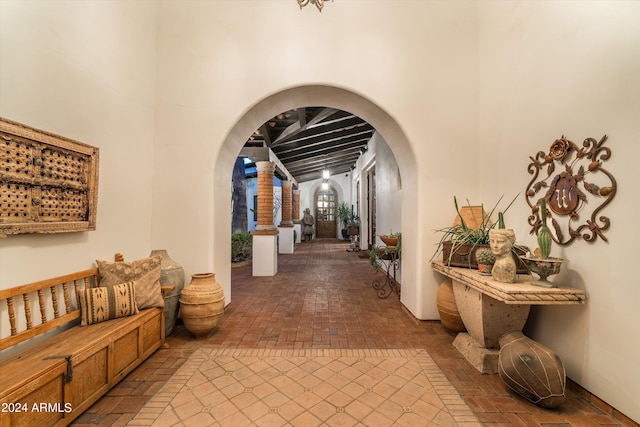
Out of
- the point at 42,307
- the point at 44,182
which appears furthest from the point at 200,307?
the point at 44,182

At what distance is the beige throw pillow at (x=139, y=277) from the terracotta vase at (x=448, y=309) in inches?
109

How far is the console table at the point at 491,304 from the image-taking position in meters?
1.72

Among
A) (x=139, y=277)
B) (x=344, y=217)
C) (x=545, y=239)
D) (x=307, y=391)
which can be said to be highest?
(x=344, y=217)

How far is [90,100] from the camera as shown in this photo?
7.43 ft

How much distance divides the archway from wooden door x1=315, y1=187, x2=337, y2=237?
11.2m

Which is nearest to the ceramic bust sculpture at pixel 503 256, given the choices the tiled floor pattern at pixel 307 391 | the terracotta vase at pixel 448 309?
the terracotta vase at pixel 448 309

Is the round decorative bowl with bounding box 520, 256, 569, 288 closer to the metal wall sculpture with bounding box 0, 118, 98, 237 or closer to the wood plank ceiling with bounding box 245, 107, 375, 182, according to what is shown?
the metal wall sculpture with bounding box 0, 118, 98, 237

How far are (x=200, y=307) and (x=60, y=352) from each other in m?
1.05

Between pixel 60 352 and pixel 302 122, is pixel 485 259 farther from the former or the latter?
pixel 302 122

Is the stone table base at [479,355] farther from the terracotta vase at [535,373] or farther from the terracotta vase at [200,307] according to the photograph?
the terracotta vase at [200,307]

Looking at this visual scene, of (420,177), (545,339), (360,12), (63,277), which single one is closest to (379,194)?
(420,177)

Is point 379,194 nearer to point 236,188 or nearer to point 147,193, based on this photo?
point 147,193

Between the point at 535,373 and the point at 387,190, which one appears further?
the point at 387,190

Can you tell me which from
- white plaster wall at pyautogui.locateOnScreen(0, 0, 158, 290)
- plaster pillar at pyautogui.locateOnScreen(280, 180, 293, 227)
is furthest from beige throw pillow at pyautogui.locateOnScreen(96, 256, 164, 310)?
plaster pillar at pyautogui.locateOnScreen(280, 180, 293, 227)
